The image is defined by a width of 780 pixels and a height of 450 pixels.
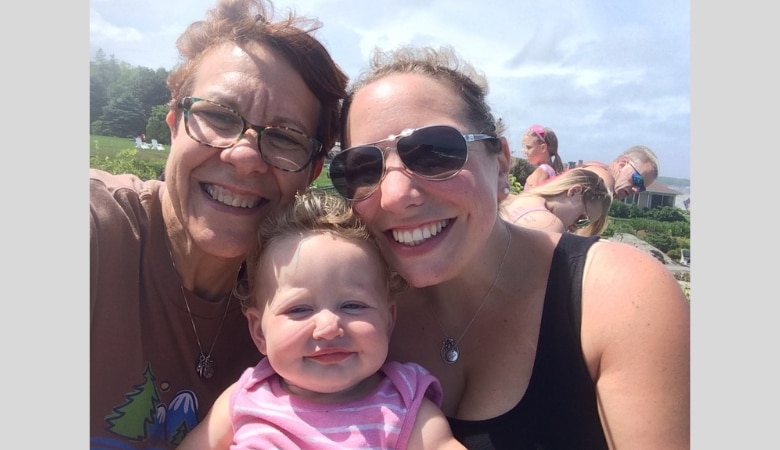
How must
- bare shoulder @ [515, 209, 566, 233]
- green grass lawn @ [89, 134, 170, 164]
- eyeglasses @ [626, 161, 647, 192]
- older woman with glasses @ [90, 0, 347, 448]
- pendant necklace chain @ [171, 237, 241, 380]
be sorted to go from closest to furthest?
older woman with glasses @ [90, 0, 347, 448] < pendant necklace chain @ [171, 237, 241, 380] < bare shoulder @ [515, 209, 566, 233] < green grass lawn @ [89, 134, 170, 164] < eyeglasses @ [626, 161, 647, 192]

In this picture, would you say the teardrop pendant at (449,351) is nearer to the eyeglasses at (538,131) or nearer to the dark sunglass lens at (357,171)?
the dark sunglass lens at (357,171)

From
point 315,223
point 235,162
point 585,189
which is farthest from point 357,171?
point 585,189

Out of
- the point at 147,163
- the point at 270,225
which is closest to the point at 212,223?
the point at 270,225

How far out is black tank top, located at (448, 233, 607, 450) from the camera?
1917 mm

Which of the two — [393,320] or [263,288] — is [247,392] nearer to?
[263,288]

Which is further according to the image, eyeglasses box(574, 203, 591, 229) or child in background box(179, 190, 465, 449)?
eyeglasses box(574, 203, 591, 229)

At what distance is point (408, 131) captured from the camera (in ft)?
6.63

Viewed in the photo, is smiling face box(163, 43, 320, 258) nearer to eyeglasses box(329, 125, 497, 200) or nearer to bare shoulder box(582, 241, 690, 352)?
eyeglasses box(329, 125, 497, 200)

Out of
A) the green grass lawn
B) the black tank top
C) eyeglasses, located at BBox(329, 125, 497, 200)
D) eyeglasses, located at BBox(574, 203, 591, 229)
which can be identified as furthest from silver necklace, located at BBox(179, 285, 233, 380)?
eyeglasses, located at BBox(574, 203, 591, 229)

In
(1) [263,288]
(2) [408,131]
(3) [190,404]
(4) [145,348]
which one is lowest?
(3) [190,404]

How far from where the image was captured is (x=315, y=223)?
2197 mm

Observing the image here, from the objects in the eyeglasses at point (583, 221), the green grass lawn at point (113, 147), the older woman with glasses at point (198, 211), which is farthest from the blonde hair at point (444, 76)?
the green grass lawn at point (113, 147)

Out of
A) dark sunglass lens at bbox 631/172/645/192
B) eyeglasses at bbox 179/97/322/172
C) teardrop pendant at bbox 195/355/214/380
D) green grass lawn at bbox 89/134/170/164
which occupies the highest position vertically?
green grass lawn at bbox 89/134/170/164

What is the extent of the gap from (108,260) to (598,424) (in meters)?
1.95
